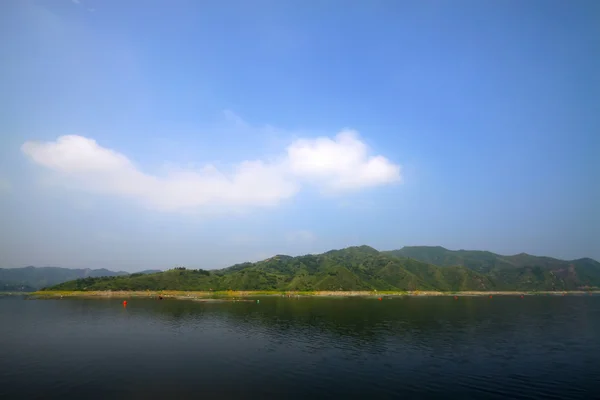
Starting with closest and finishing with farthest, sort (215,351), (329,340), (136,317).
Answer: (215,351)
(329,340)
(136,317)

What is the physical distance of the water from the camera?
44.8m

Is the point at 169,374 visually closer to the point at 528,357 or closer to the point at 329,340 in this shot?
the point at 329,340

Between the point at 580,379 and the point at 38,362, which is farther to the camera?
the point at 38,362

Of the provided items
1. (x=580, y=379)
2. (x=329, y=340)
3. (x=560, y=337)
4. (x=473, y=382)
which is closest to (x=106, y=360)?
(x=329, y=340)

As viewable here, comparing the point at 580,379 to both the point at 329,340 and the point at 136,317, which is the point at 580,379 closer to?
the point at 329,340

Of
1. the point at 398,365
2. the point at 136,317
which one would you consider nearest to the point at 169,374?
the point at 398,365

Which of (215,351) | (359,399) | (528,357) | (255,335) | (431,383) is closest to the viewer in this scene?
(359,399)

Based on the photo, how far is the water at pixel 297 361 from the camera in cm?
4475

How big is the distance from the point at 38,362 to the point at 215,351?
105 ft

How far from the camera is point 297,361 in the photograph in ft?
196

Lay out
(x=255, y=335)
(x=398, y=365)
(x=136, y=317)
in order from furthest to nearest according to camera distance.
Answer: (x=136, y=317) < (x=255, y=335) < (x=398, y=365)

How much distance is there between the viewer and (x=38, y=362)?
58281mm

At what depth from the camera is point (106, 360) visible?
197 feet

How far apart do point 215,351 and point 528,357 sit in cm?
6475
